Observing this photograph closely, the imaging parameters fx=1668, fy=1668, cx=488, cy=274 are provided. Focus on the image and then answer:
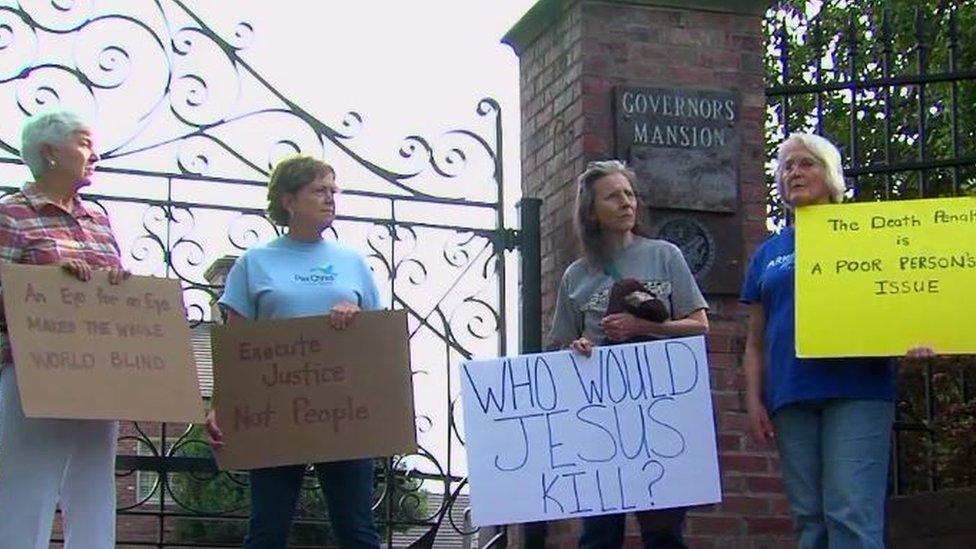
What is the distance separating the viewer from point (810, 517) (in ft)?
16.4

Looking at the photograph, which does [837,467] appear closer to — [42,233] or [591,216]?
[591,216]

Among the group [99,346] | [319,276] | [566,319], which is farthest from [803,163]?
[99,346]

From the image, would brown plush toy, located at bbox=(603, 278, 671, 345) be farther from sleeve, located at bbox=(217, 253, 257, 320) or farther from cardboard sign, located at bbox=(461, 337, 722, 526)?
sleeve, located at bbox=(217, 253, 257, 320)

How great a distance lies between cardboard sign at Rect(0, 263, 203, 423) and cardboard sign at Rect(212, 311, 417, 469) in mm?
210

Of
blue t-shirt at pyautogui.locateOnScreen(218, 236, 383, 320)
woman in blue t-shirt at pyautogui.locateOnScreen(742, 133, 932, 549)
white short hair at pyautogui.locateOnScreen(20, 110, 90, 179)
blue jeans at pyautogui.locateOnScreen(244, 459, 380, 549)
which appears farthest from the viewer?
blue t-shirt at pyautogui.locateOnScreen(218, 236, 383, 320)

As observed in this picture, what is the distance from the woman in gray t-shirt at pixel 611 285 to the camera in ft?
17.6

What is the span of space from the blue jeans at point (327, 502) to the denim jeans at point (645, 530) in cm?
70

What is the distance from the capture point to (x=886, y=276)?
5.25 m

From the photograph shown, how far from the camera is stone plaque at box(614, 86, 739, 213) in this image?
6555 mm

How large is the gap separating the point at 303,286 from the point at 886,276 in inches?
72.8

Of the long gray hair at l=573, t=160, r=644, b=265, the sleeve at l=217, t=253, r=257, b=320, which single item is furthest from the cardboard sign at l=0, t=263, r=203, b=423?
the long gray hair at l=573, t=160, r=644, b=265

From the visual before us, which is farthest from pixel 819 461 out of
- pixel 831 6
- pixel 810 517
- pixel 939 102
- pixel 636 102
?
pixel 831 6

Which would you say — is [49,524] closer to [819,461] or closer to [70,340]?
[70,340]

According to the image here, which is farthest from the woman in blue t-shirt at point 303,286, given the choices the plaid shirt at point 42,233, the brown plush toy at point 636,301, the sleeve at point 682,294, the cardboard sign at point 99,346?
the sleeve at point 682,294
